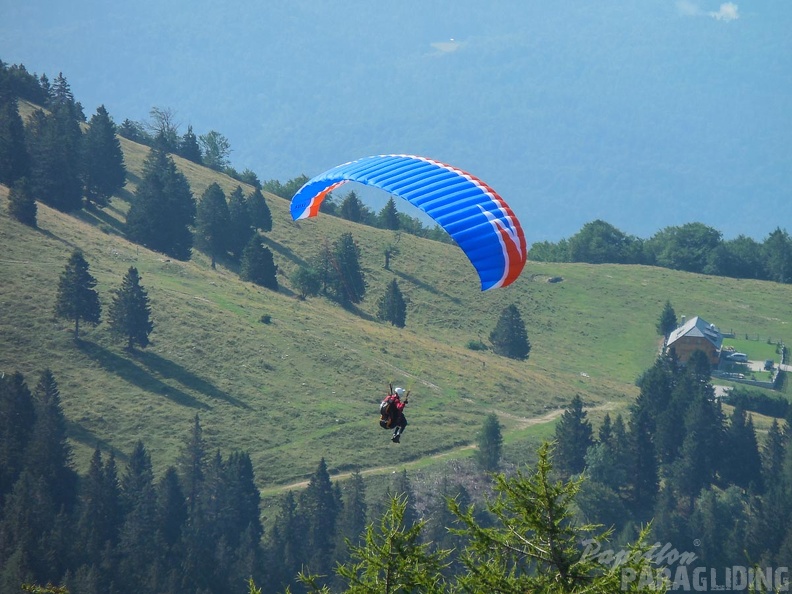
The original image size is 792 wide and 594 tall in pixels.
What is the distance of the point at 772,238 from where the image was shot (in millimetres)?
155875

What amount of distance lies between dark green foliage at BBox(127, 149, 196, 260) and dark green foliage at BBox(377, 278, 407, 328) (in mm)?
19108

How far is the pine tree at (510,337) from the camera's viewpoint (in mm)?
104438

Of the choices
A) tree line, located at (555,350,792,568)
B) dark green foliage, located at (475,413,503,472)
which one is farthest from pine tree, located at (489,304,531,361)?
dark green foliage, located at (475,413,503,472)

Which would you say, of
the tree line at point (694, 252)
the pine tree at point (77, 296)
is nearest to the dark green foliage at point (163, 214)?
the pine tree at point (77, 296)

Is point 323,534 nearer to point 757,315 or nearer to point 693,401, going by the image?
point 693,401

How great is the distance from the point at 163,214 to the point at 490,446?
48.0 metres

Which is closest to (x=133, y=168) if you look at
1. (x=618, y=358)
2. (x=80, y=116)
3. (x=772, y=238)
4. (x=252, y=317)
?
(x=80, y=116)

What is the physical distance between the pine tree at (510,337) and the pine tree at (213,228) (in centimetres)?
2745

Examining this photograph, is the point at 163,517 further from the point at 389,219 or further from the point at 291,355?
the point at 389,219

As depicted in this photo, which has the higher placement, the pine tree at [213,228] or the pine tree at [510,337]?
the pine tree at [213,228]

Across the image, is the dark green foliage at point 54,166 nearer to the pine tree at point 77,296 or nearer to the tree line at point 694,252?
the pine tree at point 77,296

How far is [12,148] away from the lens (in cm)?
10575

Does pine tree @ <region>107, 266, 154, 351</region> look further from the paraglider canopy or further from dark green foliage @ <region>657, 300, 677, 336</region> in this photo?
dark green foliage @ <region>657, 300, 677, 336</region>

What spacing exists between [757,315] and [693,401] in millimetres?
35915
